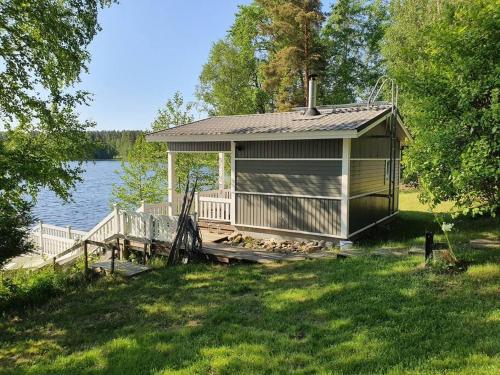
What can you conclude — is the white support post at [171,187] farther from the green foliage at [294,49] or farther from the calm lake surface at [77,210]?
the green foliage at [294,49]

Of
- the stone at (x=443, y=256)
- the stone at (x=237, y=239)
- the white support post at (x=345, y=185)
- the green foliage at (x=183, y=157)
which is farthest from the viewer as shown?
the green foliage at (x=183, y=157)

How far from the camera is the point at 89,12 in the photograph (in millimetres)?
8531

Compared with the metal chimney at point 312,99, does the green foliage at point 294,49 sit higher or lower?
higher

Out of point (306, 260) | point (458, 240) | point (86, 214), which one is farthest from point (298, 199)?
point (86, 214)

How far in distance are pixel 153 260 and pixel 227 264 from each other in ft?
6.47

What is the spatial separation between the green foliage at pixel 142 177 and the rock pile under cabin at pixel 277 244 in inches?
318

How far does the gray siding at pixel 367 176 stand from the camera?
941 centimetres

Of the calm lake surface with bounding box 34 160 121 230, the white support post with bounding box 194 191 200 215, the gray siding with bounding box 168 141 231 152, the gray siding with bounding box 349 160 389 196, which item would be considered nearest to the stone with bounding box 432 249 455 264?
the gray siding with bounding box 349 160 389 196

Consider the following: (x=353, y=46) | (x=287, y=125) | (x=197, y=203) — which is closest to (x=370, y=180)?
(x=287, y=125)

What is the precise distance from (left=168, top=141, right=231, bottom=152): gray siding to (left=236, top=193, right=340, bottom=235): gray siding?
4.80 ft

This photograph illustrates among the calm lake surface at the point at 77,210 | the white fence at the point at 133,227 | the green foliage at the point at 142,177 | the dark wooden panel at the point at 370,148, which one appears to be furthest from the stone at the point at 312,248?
the calm lake surface at the point at 77,210

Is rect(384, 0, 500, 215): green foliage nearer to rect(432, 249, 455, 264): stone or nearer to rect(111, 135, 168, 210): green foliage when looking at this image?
rect(432, 249, 455, 264): stone

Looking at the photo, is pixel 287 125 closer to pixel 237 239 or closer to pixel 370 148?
pixel 370 148

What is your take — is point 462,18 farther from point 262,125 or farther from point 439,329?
point 262,125
